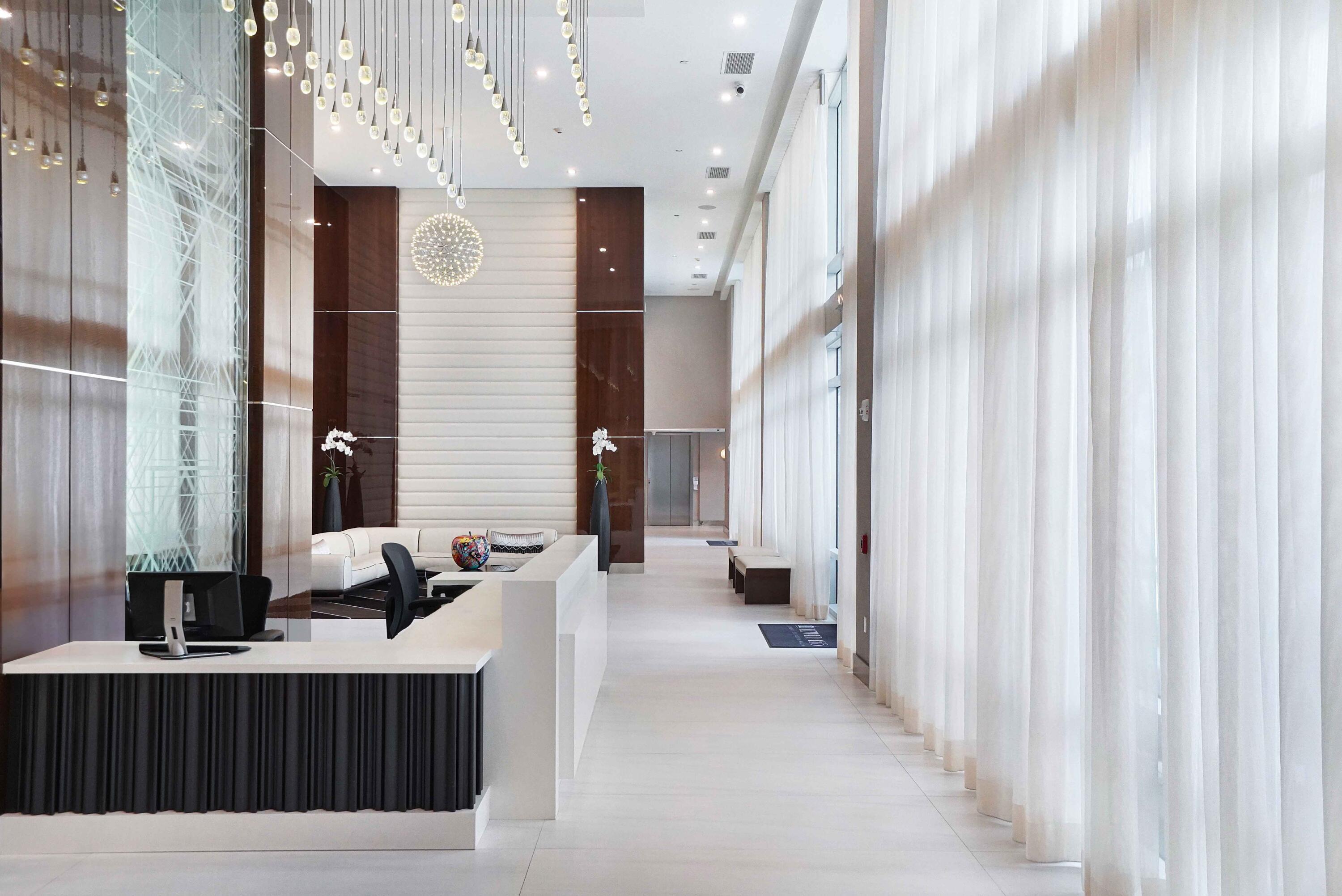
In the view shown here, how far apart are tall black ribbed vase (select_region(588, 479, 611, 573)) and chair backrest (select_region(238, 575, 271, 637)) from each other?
6.73m

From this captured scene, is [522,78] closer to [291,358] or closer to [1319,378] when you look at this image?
[291,358]

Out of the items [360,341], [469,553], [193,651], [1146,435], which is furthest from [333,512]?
[1146,435]

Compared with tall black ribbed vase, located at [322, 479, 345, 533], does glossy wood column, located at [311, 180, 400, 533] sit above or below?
above

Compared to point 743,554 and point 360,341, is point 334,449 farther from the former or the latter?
point 743,554

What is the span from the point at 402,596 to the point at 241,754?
290 cm

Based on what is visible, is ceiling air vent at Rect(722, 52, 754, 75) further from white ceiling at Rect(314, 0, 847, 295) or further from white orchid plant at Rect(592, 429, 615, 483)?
white orchid plant at Rect(592, 429, 615, 483)

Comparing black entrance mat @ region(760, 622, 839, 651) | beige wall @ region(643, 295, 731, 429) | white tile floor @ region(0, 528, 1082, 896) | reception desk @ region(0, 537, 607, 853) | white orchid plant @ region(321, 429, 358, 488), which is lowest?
black entrance mat @ region(760, 622, 839, 651)

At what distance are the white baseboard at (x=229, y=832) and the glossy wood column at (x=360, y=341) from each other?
868 cm

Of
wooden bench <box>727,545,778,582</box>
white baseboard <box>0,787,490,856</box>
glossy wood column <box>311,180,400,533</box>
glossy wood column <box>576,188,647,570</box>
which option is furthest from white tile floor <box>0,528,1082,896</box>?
glossy wood column <box>311,180,400,533</box>

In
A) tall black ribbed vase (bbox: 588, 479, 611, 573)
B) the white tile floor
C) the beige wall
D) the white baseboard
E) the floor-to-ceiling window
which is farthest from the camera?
the beige wall

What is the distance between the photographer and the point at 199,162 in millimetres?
5562

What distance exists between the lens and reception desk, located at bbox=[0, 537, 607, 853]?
10.7ft

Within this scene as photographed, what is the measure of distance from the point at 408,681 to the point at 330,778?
18.9 inches

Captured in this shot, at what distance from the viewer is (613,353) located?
38.8 ft
